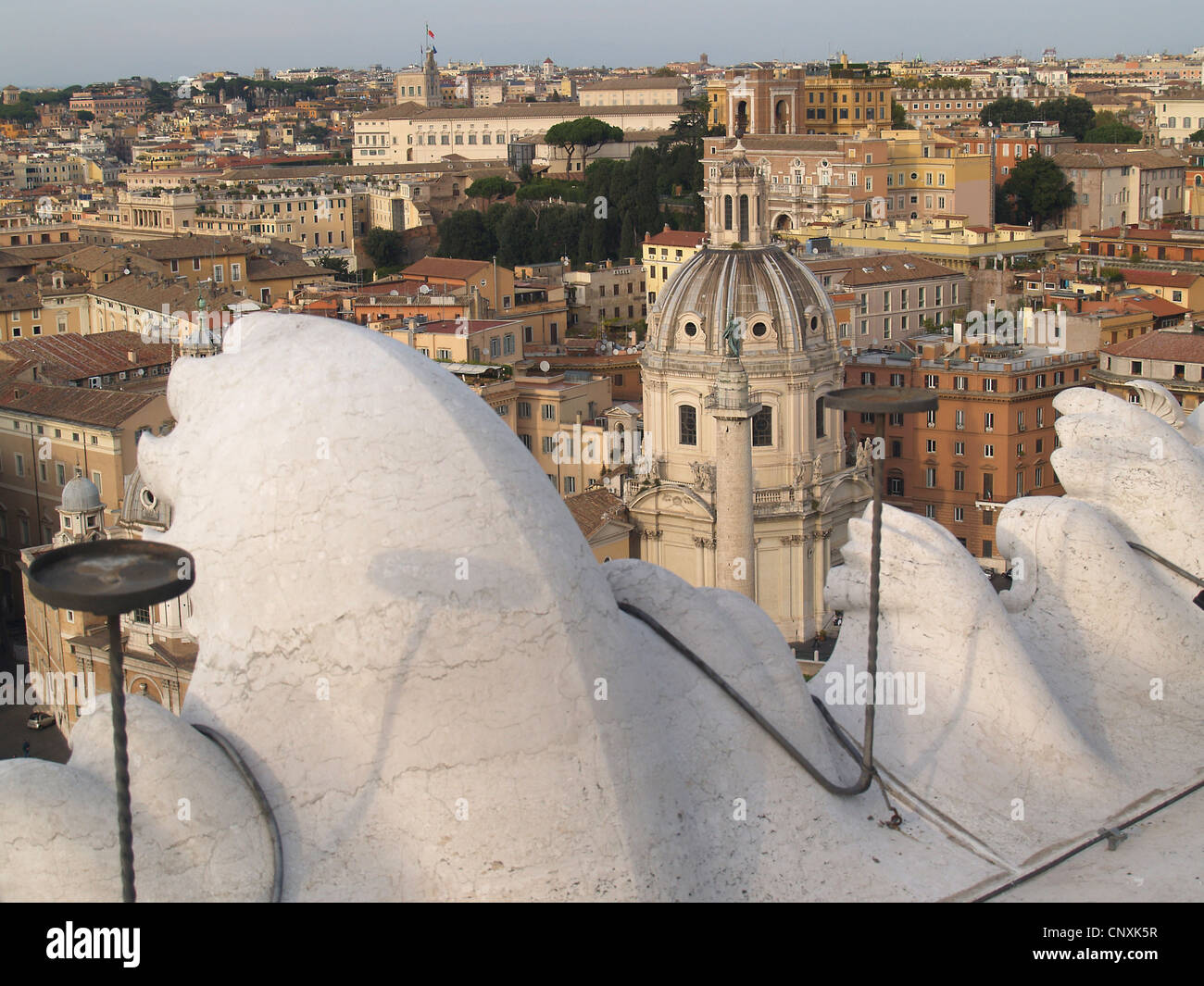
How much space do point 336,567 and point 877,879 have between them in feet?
13.2

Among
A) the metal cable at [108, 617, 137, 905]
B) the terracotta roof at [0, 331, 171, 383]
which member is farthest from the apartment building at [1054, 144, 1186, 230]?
the metal cable at [108, 617, 137, 905]

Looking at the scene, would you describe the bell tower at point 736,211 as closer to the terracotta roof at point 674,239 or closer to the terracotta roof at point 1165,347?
the terracotta roof at point 1165,347

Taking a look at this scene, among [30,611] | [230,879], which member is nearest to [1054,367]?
[30,611]

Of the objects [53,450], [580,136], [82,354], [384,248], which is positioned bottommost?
[53,450]

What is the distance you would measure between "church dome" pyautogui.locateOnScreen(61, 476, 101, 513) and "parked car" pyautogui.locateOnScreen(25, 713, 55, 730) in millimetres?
4085

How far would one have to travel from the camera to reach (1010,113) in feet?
327

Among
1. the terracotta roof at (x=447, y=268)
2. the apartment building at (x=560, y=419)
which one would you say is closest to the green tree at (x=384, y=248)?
the terracotta roof at (x=447, y=268)

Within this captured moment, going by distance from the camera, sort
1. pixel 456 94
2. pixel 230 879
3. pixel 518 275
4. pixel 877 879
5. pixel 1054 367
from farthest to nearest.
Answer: pixel 456 94, pixel 518 275, pixel 1054 367, pixel 877 879, pixel 230 879

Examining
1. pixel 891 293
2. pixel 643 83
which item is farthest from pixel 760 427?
pixel 643 83

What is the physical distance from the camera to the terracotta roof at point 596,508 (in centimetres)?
3597

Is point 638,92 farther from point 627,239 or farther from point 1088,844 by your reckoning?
point 1088,844

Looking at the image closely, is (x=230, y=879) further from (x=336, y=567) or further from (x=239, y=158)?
(x=239, y=158)

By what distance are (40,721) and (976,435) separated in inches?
811
